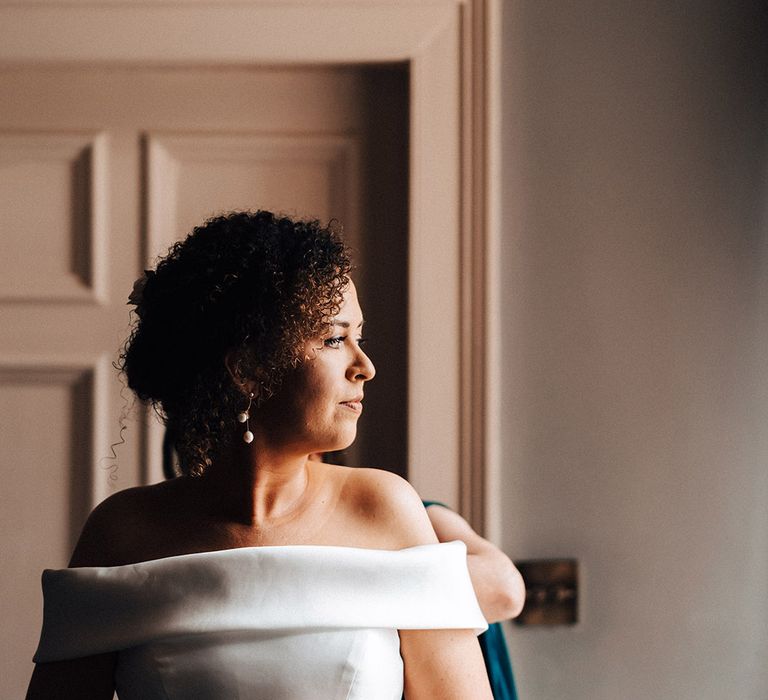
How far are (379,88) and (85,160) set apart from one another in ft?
1.99

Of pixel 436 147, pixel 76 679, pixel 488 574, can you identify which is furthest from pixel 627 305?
pixel 76 679

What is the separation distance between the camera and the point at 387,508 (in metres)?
0.92

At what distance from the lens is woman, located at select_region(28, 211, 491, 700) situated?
0.81 meters

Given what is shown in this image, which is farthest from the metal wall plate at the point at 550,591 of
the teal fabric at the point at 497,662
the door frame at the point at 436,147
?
the teal fabric at the point at 497,662

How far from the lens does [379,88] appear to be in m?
1.62

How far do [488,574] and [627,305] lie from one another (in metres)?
0.68

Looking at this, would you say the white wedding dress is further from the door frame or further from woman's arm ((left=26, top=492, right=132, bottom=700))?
the door frame

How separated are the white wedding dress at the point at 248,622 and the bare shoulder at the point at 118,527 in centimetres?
3

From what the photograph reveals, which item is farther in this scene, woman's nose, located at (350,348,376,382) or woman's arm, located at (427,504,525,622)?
woman's arm, located at (427,504,525,622)

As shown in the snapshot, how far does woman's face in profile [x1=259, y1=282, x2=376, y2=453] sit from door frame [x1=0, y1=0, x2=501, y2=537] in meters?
0.67

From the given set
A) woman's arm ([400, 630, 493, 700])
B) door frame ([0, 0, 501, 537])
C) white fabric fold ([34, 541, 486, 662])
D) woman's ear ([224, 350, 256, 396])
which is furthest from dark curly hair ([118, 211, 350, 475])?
door frame ([0, 0, 501, 537])

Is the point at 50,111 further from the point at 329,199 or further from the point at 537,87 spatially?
the point at 537,87

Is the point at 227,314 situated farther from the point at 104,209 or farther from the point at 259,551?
the point at 104,209

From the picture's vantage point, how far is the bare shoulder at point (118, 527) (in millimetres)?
874
